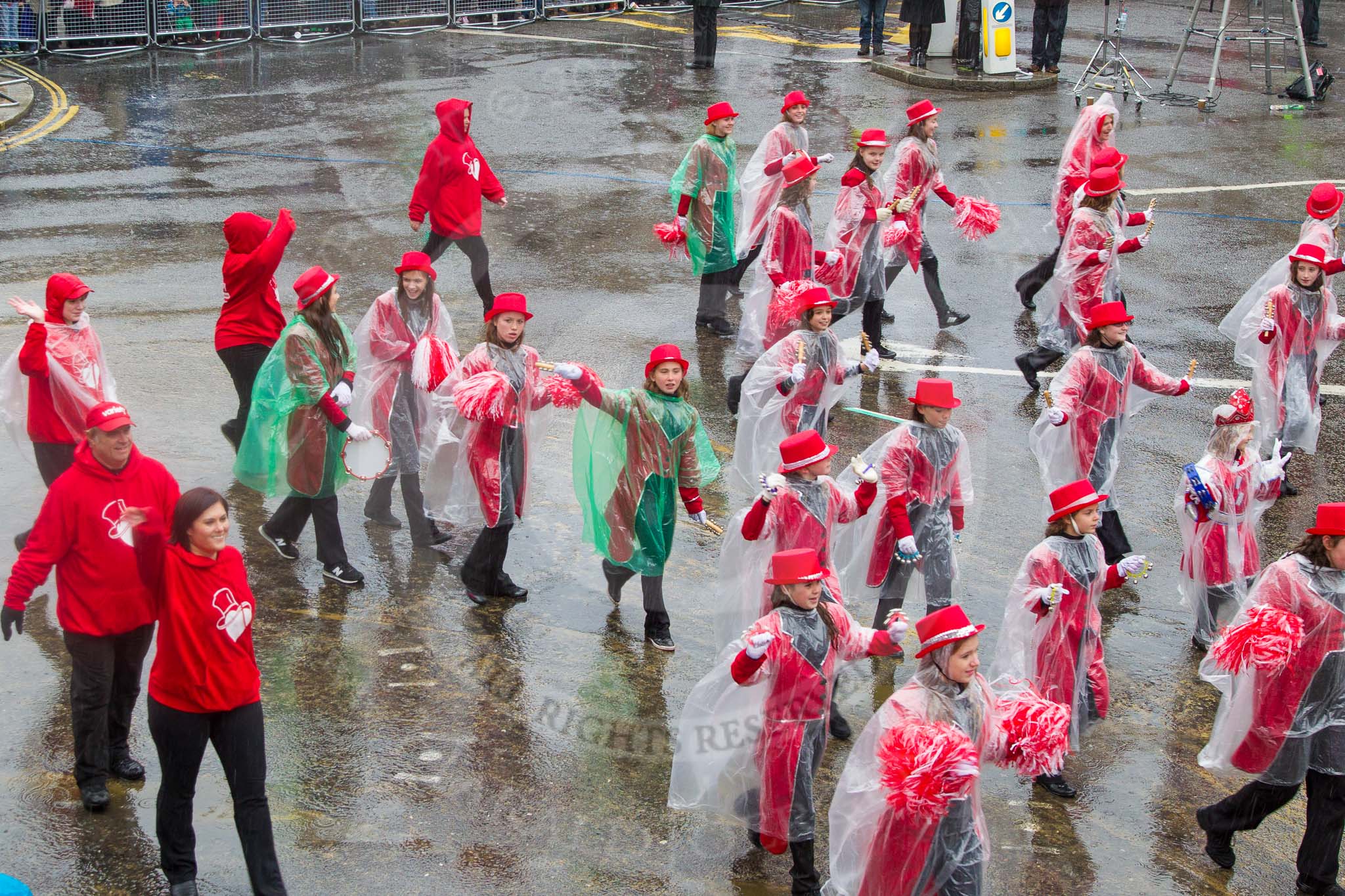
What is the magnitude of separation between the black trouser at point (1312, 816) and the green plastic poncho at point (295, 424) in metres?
4.75

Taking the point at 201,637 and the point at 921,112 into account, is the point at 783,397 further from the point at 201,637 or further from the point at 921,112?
the point at 201,637

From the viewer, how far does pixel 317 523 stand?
784 centimetres

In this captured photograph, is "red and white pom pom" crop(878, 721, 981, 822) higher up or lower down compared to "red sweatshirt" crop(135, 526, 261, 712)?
lower down

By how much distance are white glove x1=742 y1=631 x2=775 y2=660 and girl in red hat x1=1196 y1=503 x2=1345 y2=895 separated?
1.96 meters

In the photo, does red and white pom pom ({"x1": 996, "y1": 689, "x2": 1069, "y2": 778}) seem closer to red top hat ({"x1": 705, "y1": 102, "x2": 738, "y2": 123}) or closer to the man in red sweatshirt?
the man in red sweatshirt

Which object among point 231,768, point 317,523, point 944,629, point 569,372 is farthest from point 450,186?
point 944,629

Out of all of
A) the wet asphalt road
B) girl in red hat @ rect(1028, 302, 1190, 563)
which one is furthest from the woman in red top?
girl in red hat @ rect(1028, 302, 1190, 563)

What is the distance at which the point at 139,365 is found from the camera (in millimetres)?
10672

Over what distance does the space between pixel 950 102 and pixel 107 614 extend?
1598 cm

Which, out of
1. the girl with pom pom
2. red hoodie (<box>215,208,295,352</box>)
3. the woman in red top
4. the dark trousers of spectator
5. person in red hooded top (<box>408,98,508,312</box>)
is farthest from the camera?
the dark trousers of spectator

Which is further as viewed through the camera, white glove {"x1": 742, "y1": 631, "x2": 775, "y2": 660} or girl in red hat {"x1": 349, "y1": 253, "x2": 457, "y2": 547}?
girl in red hat {"x1": 349, "y1": 253, "x2": 457, "y2": 547}

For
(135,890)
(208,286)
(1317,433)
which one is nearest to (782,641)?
(135,890)

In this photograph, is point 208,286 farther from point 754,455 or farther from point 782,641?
point 782,641

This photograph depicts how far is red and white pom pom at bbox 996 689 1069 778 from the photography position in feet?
17.4
